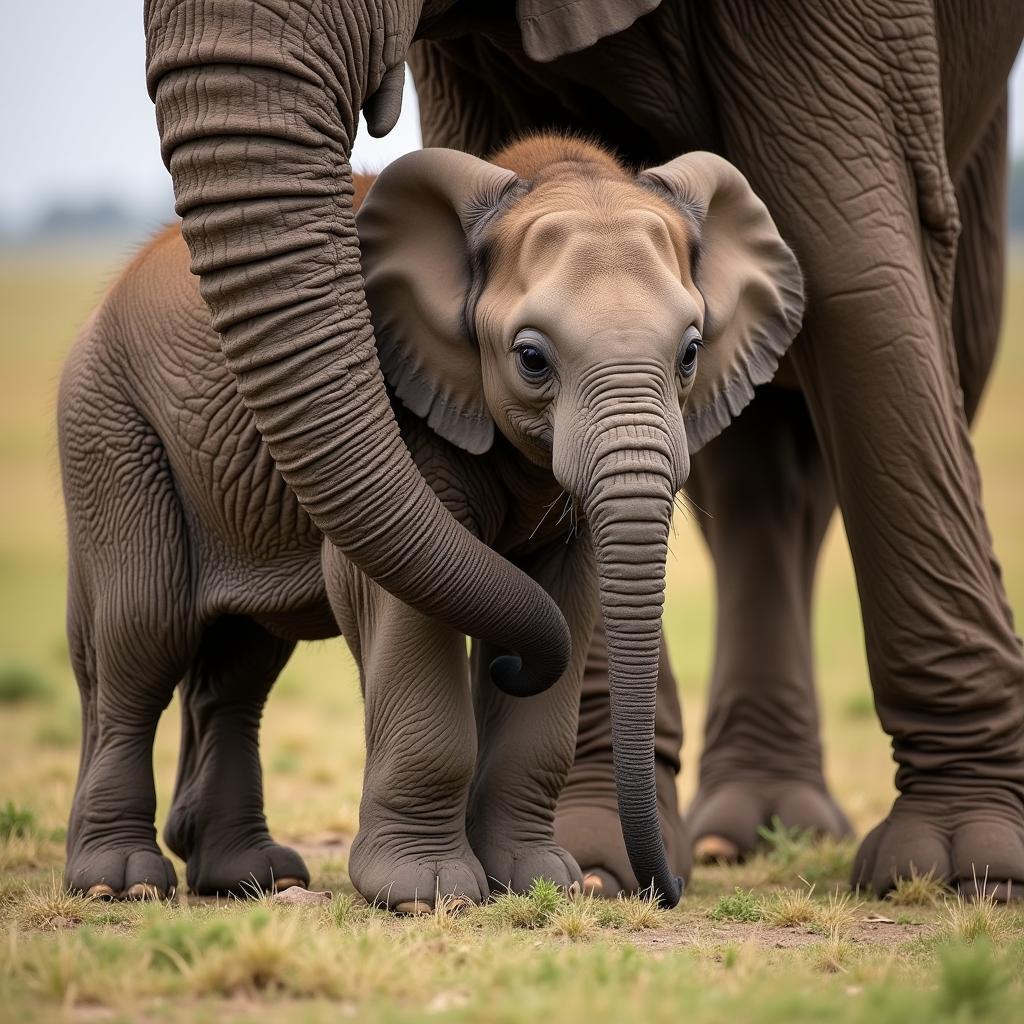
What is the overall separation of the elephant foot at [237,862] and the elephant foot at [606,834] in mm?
964

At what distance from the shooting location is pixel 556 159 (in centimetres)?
582

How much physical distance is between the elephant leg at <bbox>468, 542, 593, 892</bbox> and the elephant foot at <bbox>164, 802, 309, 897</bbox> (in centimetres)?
95

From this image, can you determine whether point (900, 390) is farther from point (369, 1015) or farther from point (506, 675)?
point (369, 1015)

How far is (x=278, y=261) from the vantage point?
5.16 metres

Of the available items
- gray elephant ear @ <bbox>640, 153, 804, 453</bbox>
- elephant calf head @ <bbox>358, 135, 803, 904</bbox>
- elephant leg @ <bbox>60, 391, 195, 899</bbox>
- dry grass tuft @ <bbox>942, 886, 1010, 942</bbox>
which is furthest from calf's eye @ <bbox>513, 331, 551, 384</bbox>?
dry grass tuft @ <bbox>942, 886, 1010, 942</bbox>

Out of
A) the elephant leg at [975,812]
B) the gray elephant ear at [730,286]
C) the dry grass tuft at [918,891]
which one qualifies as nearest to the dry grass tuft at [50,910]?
the gray elephant ear at [730,286]

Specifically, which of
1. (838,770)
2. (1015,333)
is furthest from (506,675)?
(1015,333)

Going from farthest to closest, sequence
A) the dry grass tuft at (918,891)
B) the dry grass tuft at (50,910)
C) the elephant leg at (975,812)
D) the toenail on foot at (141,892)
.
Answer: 1. the elephant leg at (975,812)
2. the dry grass tuft at (918,891)
3. the toenail on foot at (141,892)
4. the dry grass tuft at (50,910)

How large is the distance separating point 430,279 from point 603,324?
2.45ft

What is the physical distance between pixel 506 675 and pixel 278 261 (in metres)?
1.49

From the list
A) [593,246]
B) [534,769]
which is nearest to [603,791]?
[534,769]

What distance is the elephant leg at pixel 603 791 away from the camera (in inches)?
261

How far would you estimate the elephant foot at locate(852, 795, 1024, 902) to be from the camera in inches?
256

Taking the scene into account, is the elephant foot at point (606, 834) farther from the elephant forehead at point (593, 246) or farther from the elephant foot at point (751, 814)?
the elephant forehead at point (593, 246)
